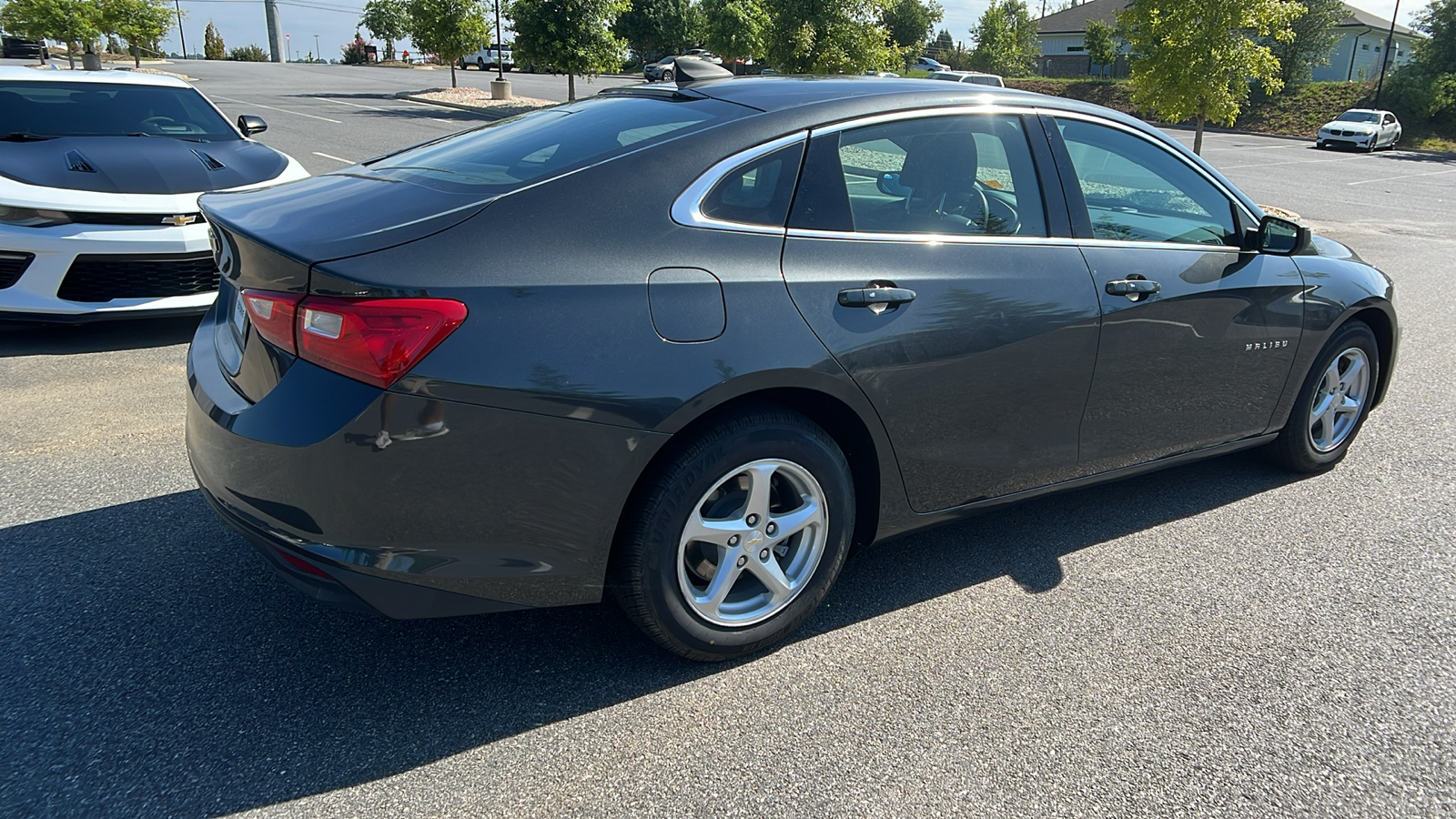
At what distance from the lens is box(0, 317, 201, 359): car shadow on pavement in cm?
572

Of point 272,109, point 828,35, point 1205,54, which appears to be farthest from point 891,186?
point 272,109

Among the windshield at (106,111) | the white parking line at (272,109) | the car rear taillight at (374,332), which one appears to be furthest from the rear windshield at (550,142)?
the white parking line at (272,109)

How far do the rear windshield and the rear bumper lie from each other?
2.33 feet

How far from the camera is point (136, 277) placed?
5.57 m

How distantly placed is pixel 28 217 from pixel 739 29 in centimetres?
2377

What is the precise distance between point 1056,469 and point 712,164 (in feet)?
5.52

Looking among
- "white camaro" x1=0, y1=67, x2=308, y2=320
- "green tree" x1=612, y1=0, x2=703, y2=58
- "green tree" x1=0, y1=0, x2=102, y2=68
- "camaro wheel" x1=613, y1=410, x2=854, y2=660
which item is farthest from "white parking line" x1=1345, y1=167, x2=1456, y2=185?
"green tree" x1=0, y1=0, x2=102, y2=68

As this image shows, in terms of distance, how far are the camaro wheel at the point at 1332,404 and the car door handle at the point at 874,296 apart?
2.42m

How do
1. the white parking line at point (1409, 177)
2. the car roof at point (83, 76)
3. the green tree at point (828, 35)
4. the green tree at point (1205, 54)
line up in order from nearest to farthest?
the car roof at point (83, 76), the green tree at point (1205, 54), the green tree at point (828, 35), the white parking line at point (1409, 177)

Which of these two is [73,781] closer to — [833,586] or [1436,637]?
[833,586]

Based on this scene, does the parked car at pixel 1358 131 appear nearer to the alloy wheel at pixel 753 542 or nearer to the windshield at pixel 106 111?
the windshield at pixel 106 111

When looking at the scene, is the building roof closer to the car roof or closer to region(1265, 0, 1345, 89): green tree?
region(1265, 0, 1345, 89): green tree

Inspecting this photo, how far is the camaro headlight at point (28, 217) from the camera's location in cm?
534

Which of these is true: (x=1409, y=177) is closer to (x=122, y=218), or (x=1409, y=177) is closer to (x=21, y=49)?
(x=122, y=218)
